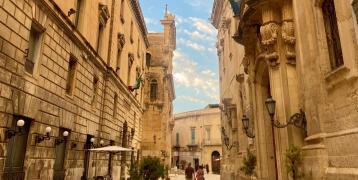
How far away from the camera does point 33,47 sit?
10.2 meters

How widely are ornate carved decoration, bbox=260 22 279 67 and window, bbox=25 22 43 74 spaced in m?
7.58

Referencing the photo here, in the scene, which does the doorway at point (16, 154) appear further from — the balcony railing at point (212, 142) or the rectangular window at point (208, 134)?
the rectangular window at point (208, 134)

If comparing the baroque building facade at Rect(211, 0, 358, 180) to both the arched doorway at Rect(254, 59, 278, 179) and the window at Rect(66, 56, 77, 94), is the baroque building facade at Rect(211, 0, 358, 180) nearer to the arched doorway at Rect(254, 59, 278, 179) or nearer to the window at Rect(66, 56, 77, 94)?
the arched doorway at Rect(254, 59, 278, 179)

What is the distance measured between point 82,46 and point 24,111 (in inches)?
229

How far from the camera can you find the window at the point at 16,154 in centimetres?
889

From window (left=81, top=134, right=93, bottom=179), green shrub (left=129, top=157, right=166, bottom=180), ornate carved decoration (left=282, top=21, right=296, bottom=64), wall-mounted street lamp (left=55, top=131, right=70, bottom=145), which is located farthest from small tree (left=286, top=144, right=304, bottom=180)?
window (left=81, top=134, right=93, bottom=179)

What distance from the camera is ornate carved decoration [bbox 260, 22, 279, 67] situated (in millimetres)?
9766

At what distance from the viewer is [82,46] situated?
1434 cm

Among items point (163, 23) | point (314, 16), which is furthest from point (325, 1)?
point (163, 23)

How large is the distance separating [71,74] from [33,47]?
343 centimetres

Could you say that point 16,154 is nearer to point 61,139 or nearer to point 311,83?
point 61,139

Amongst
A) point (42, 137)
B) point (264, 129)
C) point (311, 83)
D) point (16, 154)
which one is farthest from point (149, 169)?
point (311, 83)

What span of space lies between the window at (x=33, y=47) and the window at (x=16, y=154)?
1.79m

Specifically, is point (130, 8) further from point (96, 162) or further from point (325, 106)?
point (325, 106)
